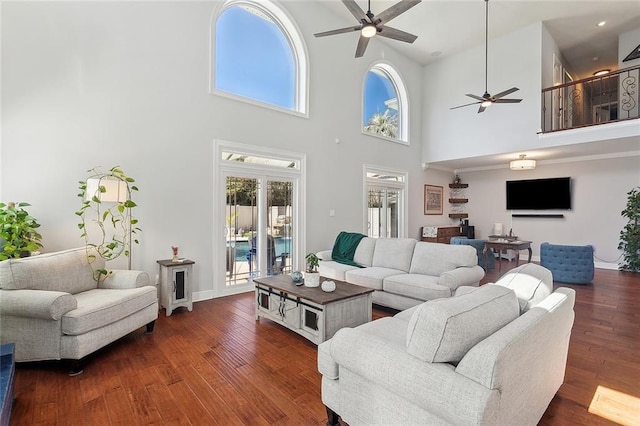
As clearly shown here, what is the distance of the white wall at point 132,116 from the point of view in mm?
3219

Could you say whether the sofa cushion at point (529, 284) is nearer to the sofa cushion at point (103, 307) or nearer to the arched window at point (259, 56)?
the sofa cushion at point (103, 307)

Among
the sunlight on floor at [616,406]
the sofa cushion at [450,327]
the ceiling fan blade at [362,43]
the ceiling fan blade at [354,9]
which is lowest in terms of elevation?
the sunlight on floor at [616,406]

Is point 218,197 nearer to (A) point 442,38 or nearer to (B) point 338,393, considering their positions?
(B) point 338,393

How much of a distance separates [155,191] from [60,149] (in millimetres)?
1038

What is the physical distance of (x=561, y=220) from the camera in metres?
7.35

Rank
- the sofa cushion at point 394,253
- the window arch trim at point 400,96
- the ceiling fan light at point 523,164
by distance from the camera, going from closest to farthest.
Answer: the sofa cushion at point 394,253 < the ceiling fan light at point 523,164 < the window arch trim at point 400,96

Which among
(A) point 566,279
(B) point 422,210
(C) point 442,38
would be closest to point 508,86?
Result: (C) point 442,38

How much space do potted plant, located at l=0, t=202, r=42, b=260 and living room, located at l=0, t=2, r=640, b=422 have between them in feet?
1.03

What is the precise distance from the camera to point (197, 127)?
4289mm

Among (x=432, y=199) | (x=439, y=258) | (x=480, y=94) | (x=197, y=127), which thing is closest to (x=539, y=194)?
(x=432, y=199)

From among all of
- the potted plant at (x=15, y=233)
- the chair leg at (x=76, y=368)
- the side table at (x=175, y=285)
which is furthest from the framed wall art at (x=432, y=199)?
the potted plant at (x=15, y=233)

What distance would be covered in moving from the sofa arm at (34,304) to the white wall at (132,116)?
1.23 metres

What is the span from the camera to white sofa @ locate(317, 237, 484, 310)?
3.49 metres

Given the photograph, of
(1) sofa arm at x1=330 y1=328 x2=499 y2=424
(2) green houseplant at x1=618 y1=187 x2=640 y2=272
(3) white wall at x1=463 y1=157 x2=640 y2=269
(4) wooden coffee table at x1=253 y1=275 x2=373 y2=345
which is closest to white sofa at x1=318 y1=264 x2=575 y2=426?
(1) sofa arm at x1=330 y1=328 x2=499 y2=424
